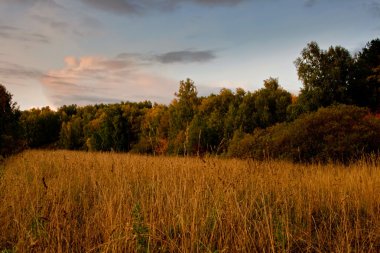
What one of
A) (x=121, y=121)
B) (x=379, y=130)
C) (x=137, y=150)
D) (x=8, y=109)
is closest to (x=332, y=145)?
(x=379, y=130)

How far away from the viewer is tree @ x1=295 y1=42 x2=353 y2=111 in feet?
73.6

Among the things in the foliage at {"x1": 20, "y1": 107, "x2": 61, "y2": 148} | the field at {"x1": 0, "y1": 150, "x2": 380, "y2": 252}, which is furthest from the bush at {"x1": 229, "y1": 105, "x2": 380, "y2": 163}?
the foliage at {"x1": 20, "y1": 107, "x2": 61, "y2": 148}

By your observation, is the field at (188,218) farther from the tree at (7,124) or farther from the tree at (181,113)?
the tree at (181,113)

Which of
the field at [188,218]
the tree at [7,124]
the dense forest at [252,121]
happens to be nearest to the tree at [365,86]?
the dense forest at [252,121]

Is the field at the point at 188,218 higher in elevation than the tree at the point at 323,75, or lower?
lower

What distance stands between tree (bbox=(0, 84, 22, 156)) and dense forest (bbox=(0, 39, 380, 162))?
0.12 ft

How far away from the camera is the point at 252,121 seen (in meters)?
22.0

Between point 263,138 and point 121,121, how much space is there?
17.4 m

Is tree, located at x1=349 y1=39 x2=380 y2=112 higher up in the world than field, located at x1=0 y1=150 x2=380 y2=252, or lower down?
higher up

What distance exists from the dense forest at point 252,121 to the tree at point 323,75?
0.20 ft

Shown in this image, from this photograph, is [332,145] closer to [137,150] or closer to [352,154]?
[352,154]

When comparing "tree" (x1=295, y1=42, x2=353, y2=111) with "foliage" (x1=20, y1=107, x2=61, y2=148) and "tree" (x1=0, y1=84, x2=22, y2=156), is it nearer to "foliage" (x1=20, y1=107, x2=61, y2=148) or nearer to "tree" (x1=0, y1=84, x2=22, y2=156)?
"tree" (x1=0, y1=84, x2=22, y2=156)

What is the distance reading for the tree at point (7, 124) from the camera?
13.2 m

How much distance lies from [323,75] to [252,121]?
5.48 metres
